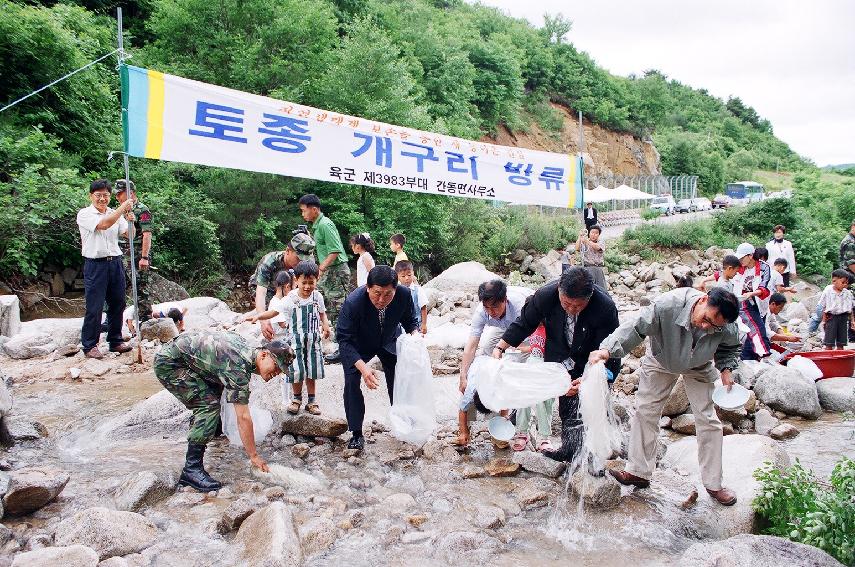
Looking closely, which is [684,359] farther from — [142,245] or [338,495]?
[142,245]

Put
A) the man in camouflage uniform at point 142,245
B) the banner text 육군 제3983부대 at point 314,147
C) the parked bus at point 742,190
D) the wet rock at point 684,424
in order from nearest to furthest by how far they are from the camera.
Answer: the banner text 육군 제3983부대 at point 314,147 → the wet rock at point 684,424 → the man in camouflage uniform at point 142,245 → the parked bus at point 742,190

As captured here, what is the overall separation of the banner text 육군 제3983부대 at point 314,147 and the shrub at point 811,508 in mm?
4659

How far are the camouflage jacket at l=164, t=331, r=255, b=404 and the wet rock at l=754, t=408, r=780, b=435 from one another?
5.04 m

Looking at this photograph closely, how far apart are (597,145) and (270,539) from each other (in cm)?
4014

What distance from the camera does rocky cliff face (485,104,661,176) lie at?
3484 cm

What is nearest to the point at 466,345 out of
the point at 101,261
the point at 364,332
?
the point at 364,332

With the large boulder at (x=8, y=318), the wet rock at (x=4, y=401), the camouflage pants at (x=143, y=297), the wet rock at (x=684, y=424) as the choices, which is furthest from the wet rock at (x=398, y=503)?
the large boulder at (x=8, y=318)

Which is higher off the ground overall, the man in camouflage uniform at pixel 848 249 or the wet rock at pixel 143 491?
the man in camouflage uniform at pixel 848 249

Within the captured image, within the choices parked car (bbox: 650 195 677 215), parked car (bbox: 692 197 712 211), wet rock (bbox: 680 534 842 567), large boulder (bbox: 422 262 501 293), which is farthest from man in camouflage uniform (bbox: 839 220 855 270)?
parked car (bbox: 692 197 712 211)

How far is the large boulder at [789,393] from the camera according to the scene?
6.43m

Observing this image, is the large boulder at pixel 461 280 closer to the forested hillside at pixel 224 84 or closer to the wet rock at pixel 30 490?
the forested hillside at pixel 224 84

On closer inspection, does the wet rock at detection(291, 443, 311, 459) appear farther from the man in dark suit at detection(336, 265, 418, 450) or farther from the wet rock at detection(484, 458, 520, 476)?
the wet rock at detection(484, 458, 520, 476)

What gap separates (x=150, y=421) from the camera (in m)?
5.12

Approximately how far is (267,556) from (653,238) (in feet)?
66.8
